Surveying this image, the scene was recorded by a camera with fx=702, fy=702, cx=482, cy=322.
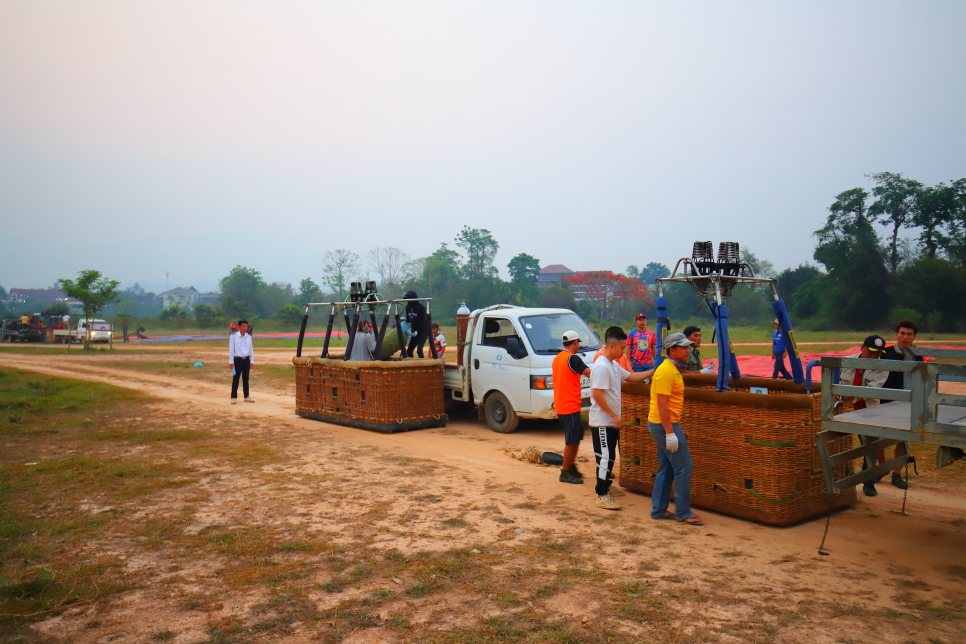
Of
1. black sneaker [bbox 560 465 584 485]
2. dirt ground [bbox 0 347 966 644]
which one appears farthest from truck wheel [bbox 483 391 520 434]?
black sneaker [bbox 560 465 584 485]

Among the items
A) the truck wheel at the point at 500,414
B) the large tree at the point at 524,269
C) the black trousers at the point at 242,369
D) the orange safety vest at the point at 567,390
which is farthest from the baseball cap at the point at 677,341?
the large tree at the point at 524,269

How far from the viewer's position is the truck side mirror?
10.7m

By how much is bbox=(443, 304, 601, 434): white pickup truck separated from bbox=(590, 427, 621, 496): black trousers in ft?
11.0

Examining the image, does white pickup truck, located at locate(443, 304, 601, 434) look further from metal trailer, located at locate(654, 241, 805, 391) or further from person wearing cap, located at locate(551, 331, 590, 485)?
metal trailer, located at locate(654, 241, 805, 391)

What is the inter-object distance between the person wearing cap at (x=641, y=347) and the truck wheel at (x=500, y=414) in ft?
6.69

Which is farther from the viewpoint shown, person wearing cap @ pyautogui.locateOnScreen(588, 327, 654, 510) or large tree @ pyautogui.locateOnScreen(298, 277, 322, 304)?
large tree @ pyautogui.locateOnScreen(298, 277, 322, 304)

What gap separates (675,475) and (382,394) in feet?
19.8

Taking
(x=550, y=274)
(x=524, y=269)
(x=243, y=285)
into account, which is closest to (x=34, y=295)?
(x=243, y=285)

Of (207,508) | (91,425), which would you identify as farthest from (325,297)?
(207,508)

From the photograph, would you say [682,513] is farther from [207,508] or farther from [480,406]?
[480,406]

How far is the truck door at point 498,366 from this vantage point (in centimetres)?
1076

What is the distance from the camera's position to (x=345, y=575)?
507 cm

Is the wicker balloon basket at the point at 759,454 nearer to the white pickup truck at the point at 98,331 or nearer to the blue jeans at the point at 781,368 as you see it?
the blue jeans at the point at 781,368

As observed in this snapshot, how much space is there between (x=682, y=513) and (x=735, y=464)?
0.64 meters
